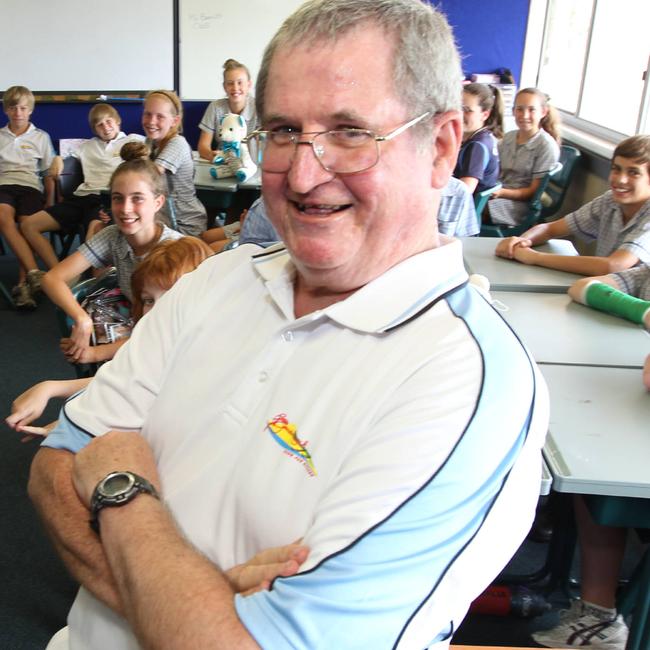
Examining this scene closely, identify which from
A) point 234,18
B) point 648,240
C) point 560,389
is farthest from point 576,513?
point 234,18

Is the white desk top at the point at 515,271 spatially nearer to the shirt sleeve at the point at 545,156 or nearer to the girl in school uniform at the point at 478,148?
the girl in school uniform at the point at 478,148

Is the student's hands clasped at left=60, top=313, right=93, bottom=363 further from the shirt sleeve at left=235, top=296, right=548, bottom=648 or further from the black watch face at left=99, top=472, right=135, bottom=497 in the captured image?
the shirt sleeve at left=235, top=296, right=548, bottom=648

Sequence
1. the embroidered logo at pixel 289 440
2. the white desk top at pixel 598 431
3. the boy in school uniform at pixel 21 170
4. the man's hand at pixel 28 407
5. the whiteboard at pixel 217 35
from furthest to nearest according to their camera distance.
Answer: the whiteboard at pixel 217 35 < the boy in school uniform at pixel 21 170 < the man's hand at pixel 28 407 < the white desk top at pixel 598 431 < the embroidered logo at pixel 289 440

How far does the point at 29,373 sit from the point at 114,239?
1.26 m

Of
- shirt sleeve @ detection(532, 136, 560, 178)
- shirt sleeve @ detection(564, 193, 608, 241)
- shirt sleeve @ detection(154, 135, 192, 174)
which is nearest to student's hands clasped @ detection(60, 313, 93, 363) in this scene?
shirt sleeve @ detection(154, 135, 192, 174)

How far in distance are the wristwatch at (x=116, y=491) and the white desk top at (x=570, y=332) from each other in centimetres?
120

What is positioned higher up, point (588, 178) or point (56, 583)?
Answer: point (588, 178)

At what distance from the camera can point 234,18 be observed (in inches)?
259

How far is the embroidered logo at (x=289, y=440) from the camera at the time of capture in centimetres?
84

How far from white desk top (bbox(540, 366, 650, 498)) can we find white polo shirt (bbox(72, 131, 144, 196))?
13.5 ft

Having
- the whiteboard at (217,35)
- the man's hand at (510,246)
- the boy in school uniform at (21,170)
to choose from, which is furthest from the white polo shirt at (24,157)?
the man's hand at (510,246)

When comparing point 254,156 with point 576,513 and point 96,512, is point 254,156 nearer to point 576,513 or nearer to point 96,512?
point 96,512

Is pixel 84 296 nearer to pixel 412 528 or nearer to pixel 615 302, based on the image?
pixel 615 302

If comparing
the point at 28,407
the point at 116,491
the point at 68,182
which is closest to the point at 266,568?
the point at 116,491
